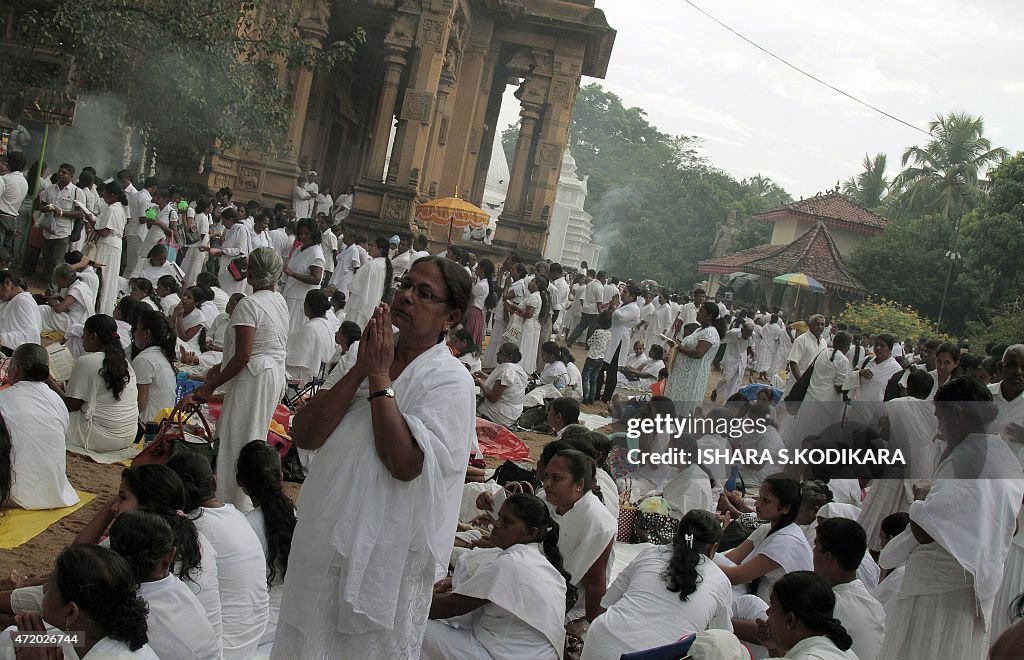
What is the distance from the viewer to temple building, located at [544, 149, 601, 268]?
47594 mm

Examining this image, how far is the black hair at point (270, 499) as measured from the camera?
175 inches

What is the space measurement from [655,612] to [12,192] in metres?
10.9

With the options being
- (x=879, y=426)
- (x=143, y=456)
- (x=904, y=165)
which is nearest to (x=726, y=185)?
(x=904, y=165)

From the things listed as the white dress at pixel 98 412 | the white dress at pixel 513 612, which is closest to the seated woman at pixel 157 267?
the white dress at pixel 98 412

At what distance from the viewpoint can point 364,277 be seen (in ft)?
42.1

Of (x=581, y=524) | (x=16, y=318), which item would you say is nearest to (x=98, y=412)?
(x=16, y=318)

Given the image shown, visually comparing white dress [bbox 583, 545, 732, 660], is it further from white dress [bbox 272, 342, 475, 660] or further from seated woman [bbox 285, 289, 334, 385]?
seated woman [bbox 285, 289, 334, 385]

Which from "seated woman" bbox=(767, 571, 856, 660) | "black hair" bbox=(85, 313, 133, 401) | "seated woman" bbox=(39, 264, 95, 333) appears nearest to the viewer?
"seated woman" bbox=(767, 571, 856, 660)

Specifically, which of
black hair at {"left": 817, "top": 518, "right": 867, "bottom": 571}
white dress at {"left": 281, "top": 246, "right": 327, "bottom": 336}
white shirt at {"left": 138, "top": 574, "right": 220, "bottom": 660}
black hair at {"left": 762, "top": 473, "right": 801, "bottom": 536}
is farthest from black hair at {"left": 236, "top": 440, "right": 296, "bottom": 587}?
white dress at {"left": 281, "top": 246, "right": 327, "bottom": 336}

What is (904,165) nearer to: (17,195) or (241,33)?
(241,33)

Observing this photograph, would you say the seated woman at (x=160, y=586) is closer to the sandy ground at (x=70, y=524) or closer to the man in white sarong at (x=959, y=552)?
the sandy ground at (x=70, y=524)

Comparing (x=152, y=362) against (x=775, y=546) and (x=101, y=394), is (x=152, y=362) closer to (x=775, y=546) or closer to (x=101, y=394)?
(x=101, y=394)

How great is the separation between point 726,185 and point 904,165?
11.3 metres

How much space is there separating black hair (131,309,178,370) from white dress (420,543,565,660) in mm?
4242
